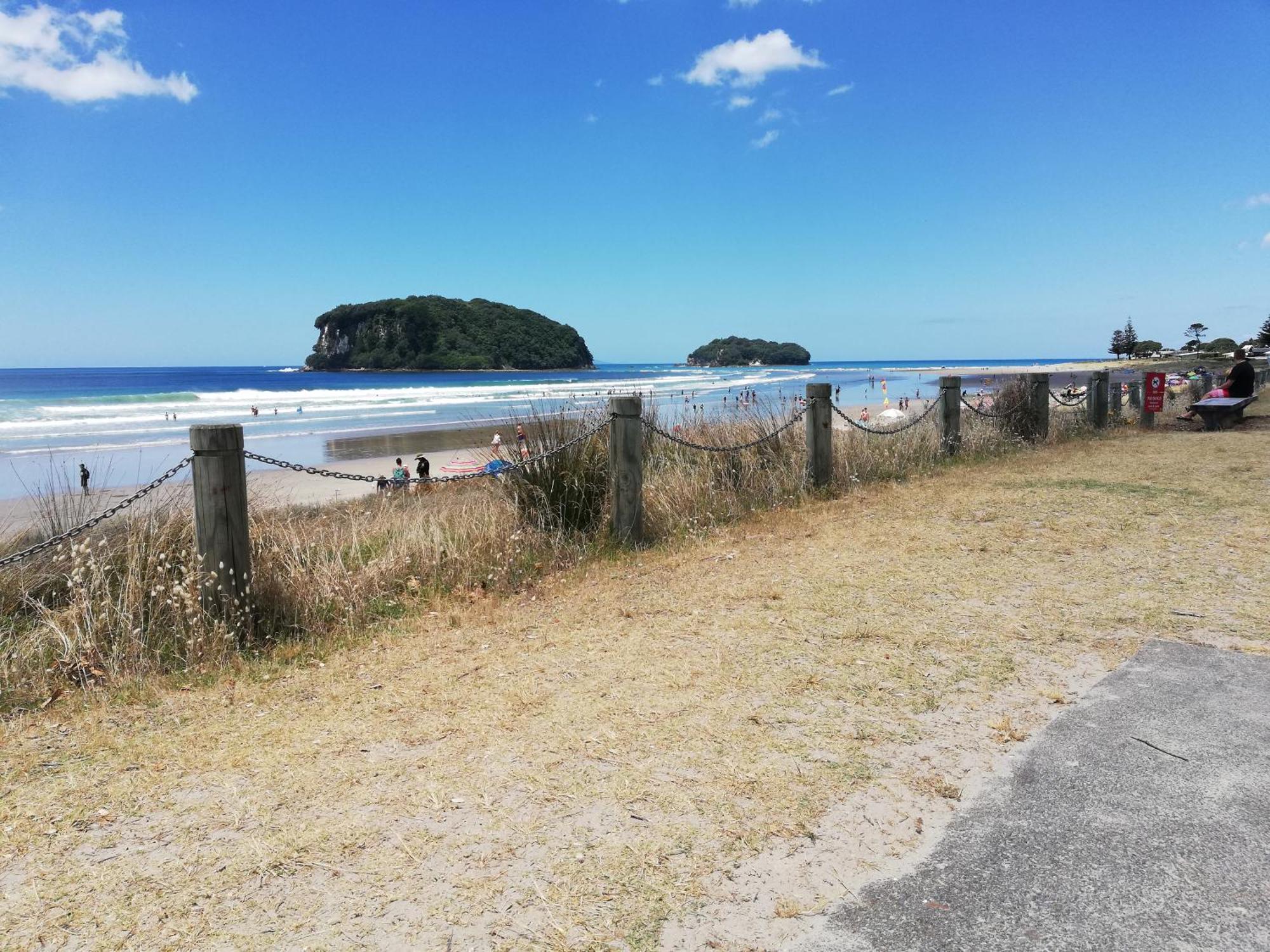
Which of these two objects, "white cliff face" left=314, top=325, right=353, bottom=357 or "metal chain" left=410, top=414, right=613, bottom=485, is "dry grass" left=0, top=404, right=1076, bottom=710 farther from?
"white cliff face" left=314, top=325, right=353, bottom=357

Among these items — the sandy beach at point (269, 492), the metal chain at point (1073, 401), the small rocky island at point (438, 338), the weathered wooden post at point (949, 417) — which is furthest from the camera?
the small rocky island at point (438, 338)

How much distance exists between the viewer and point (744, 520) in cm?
752

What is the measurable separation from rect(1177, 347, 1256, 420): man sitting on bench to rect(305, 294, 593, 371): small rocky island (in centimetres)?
12706

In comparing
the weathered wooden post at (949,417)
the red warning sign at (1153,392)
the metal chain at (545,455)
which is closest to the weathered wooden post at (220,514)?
the metal chain at (545,455)

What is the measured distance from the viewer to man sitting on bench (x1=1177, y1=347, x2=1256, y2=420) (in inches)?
575

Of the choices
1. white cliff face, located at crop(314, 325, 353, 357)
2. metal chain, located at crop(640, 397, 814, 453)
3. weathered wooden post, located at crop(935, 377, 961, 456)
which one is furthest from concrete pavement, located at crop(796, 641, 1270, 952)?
white cliff face, located at crop(314, 325, 353, 357)

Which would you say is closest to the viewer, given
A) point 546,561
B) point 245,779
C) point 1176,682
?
point 245,779

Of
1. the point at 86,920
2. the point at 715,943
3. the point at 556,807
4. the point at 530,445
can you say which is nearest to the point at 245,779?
the point at 86,920

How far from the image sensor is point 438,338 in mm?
142000

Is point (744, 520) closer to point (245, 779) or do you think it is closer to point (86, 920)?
point (245, 779)

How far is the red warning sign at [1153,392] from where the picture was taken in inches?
567

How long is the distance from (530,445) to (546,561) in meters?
1.37

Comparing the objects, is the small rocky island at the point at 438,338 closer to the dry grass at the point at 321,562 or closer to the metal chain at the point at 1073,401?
the metal chain at the point at 1073,401

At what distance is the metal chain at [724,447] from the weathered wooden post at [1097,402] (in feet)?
25.3
